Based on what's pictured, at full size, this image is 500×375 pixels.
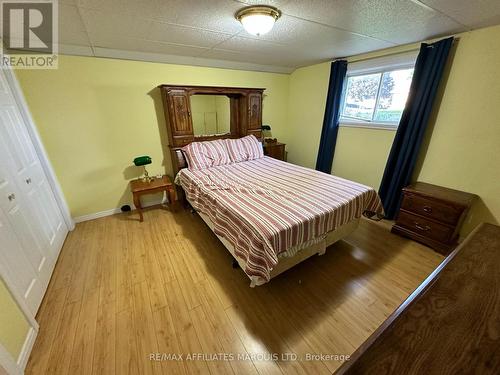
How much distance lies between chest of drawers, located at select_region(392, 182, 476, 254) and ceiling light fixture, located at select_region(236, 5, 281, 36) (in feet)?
7.27

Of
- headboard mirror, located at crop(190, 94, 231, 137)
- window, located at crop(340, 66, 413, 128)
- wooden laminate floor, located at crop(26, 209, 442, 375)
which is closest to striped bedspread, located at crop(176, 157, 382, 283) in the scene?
wooden laminate floor, located at crop(26, 209, 442, 375)

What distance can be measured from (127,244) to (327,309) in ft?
7.17

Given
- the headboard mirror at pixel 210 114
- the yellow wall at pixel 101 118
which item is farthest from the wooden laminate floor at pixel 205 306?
the headboard mirror at pixel 210 114

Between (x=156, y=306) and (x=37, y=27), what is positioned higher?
(x=37, y=27)

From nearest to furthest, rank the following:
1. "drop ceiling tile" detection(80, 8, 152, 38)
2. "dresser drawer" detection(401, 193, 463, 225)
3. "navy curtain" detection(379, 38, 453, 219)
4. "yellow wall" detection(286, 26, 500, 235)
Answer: "drop ceiling tile" detection(80, 8, 152, 38)
"yellow wall" detection(286, 26, 500, 235)
"dresser drawer" detection(401, 193, 463, 225)
"navy curtain" detection(379, 38, 453, 219)

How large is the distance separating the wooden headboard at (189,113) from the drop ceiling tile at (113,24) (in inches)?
31.6

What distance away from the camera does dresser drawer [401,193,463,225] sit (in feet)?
6.48

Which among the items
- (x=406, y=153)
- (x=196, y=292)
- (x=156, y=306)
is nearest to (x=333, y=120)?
(x=406, y=153)

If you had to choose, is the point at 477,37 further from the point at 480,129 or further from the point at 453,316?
the point at 453,316

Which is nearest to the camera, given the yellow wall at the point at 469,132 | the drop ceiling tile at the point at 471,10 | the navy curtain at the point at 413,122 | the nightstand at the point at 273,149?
the drop ceiling tile at the point at 471,10

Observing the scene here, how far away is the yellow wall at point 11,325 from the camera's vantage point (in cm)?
113

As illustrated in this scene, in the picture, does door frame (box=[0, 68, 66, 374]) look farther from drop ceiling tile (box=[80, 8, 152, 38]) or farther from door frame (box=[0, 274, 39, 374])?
drop ceiling tile (box=[80, 8, 152, 38])

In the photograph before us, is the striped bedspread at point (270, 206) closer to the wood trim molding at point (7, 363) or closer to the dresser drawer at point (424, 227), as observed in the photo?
the dresser drawer at point (424, 227)

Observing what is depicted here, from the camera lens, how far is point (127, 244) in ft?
7.59
